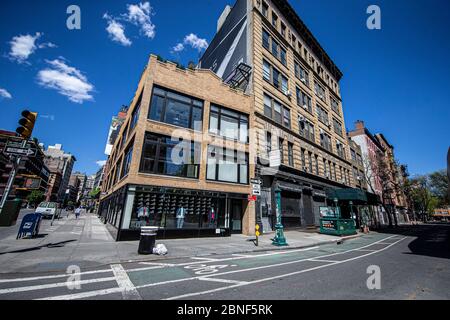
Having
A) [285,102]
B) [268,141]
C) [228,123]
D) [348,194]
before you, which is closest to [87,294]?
[228,123]

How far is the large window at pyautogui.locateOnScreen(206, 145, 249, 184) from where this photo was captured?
50.3 ft

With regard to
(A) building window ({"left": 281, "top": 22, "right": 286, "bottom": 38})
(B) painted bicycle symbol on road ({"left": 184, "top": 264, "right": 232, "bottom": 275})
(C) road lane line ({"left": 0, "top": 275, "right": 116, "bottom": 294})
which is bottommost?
(B) painted bicycle symbol on road ({"left": 184, "top": 264, "right": 232, "bottom": 275})

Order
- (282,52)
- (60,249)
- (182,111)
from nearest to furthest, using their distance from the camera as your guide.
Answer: (60,249), (182,111), (282,52)

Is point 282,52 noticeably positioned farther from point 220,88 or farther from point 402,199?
point 402,199

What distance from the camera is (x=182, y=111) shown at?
593 inches

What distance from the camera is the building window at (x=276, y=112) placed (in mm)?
20312

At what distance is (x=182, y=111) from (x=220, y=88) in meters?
4.36

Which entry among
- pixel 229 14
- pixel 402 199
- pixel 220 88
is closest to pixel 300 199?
pixel 220 88

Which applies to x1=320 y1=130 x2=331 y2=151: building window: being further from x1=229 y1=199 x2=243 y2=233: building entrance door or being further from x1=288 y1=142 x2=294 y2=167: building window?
x1=229 y1=199 x2=243 y2=233: building entrance door

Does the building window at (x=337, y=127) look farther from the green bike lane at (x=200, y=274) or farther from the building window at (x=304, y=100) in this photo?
the green bike lane at (x=200, y=274)

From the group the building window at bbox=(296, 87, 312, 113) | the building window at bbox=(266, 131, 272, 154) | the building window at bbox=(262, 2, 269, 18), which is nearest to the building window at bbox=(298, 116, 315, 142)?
the building window at bbox=(296, 87, 312, 113)

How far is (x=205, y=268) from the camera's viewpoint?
655 centimetres
